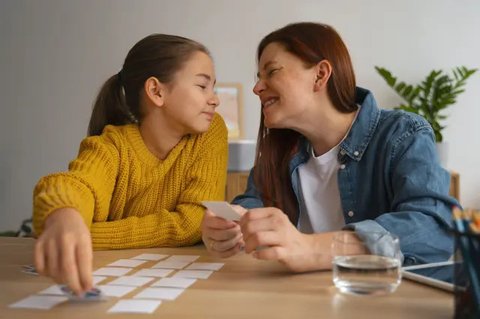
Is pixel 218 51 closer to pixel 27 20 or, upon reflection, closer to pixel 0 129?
pixel 27 20

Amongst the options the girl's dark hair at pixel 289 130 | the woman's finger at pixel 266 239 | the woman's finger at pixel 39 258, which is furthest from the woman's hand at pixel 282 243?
the girl's dark hair at pixel 289 130

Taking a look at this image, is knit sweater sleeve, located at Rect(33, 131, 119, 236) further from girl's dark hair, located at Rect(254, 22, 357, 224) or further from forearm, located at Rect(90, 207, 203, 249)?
girl's dark hair, located at Rect(254, 22, 357, 224)

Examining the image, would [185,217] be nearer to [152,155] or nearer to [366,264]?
[152,155]

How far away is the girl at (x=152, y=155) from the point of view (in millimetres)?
1257

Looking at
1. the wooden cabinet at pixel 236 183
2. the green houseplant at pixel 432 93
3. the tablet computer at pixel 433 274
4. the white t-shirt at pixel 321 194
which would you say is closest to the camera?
the tablet computer at pixel 433 274

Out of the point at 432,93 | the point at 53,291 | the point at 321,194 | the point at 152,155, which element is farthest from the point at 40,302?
the point at 432,93

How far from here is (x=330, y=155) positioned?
1.47 metres

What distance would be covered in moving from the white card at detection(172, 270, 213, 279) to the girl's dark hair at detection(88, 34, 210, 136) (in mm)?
757

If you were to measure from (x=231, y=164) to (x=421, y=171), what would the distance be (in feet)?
7.39

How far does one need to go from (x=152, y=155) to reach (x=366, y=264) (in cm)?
85

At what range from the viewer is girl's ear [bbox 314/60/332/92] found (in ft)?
4.61

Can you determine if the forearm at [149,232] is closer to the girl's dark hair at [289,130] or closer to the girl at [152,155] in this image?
the girl at [152,155]

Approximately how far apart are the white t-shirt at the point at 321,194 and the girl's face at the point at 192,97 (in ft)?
1.01

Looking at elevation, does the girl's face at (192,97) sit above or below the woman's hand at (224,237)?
above
